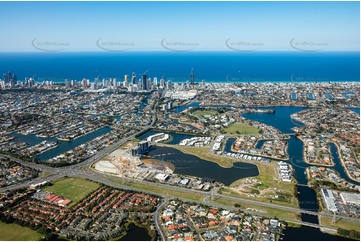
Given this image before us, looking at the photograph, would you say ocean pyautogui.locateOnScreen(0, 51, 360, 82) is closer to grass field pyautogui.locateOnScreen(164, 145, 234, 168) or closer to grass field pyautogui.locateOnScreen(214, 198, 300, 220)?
grass field pyautogui.locateOnScreen(164, 145, 234, 168)

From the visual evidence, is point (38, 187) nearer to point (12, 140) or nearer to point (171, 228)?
point (171, 228)

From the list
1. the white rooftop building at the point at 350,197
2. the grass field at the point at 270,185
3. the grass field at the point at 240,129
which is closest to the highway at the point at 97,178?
the grass field at the point at 270,185

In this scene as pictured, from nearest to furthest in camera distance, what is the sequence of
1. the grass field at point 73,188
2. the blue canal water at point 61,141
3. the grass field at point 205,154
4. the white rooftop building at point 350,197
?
1. the white rooftop building at point 350,197
2. the grass field at point 73,188
3. the grass field at point 205,154
4. the blue canal water at point 61,141

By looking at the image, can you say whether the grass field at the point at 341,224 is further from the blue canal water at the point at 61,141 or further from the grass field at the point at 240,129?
the blue canal water at the point at 61,141

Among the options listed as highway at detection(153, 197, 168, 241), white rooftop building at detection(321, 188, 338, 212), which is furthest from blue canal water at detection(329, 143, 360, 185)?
highway at detection(153, 197, 168, 241)

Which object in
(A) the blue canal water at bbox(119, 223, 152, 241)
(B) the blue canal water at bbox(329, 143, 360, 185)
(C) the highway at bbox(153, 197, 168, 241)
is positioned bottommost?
(A) the blue canal water at bbox(119, 223, 152, 241)

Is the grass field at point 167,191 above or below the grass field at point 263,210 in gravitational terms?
below
